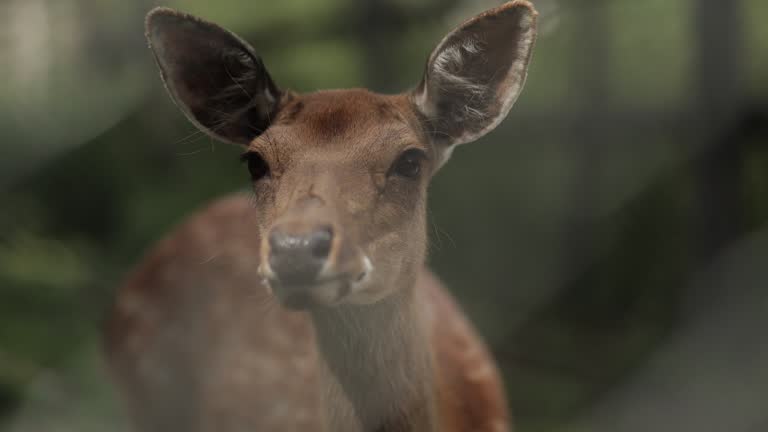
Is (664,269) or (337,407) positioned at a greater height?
(337,407)

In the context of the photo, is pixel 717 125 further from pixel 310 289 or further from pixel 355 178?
pixel 310 289

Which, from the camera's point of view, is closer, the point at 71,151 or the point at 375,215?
the point at 375,215

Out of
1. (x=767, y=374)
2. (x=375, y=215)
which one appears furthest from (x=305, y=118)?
(x=767, y=374)

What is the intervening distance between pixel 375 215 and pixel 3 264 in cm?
321

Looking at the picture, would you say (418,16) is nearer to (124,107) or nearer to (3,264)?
(124,107)

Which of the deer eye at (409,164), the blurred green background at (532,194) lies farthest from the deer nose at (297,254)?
the blurred green background at (532,194)

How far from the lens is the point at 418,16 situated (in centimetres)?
504

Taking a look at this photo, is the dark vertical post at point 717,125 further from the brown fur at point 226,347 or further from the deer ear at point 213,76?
the deer ear at point 213,76

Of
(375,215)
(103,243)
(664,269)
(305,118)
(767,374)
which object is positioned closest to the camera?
(375,215)

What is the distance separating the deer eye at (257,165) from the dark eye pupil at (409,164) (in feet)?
0.95

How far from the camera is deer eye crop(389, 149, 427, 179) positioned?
204 centimetres

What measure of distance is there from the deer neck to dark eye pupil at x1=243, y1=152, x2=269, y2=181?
1.10 feet

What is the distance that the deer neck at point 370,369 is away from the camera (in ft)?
6.88

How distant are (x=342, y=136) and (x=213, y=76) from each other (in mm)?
383
